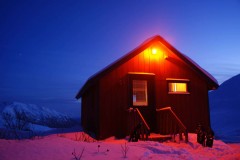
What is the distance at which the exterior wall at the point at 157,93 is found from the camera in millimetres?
11969

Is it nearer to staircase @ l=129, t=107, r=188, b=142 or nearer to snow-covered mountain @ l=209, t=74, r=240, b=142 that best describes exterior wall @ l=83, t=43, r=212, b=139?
staircase @ l=129, t=107, r=188, b=142

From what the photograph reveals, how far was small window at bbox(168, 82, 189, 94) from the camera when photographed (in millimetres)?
13842

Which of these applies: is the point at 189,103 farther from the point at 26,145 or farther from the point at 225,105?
the point at 225,105

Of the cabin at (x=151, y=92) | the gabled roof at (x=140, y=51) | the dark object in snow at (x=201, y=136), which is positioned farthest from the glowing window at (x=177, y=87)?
the dark object in snow at (x=201, y=136)

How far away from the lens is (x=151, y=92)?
1312 centimetres

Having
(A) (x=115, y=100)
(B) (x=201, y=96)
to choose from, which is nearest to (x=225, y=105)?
(B) (x=201, y=96)

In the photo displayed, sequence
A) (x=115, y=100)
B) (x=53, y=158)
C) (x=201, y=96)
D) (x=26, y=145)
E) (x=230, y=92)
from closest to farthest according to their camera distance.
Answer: (x=53, y=158) < (x=26, y=145) < (x=115, y=100) < (x=201, y=96) < (x=230, y=92)

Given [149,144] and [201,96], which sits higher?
[201,96]

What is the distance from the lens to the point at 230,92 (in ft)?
230

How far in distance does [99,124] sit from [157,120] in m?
2.94

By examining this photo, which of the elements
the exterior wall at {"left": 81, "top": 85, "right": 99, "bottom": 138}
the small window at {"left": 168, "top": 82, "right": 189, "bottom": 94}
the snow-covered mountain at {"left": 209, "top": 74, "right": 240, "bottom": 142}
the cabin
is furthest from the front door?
the snow-covered mountain at {"left": 209, "top": 74, "right": 240, "bottom": 142}

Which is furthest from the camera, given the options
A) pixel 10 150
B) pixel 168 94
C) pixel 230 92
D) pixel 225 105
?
pixel 230 92

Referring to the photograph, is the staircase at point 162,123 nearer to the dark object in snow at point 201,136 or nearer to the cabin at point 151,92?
the cabin at point 151,92

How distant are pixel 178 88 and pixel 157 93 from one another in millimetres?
1976
